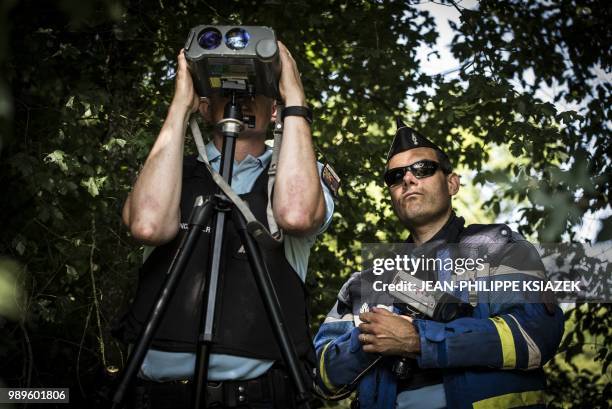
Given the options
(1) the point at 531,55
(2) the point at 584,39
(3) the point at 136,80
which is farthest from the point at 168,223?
(2) the point at 584,39

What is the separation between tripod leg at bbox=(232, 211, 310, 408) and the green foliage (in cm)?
208

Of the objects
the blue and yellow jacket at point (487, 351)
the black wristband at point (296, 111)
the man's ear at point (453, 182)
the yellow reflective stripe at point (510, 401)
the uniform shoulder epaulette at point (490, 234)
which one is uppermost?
the black wristband at point (296, 111)

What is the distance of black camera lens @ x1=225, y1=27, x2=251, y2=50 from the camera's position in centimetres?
194

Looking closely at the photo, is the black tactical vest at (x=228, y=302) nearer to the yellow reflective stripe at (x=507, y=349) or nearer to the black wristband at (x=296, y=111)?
the black wristband at (x=296, y=111)

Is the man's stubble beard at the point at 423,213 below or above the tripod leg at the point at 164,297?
above

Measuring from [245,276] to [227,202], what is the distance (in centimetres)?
31

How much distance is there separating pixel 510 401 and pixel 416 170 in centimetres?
132

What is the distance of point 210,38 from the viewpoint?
1.99m

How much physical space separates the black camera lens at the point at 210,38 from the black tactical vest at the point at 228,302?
52 cm

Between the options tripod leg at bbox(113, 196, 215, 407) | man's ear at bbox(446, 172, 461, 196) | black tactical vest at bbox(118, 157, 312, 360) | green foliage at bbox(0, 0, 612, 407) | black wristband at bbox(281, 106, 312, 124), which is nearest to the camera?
tripod leg at bbox(113, 196, 215, 407)

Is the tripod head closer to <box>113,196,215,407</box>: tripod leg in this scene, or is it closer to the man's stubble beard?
<box>113,196,215,407</box>: tripod leg

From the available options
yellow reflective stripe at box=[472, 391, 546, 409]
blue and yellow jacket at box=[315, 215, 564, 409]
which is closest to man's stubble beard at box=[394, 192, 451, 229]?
blue and yellow jacket at box=[315, 215, 564, 409]

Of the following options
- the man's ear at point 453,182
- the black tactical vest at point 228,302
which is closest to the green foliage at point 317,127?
the man's ear at point 453,182

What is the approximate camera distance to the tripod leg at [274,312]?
5.45 ft
